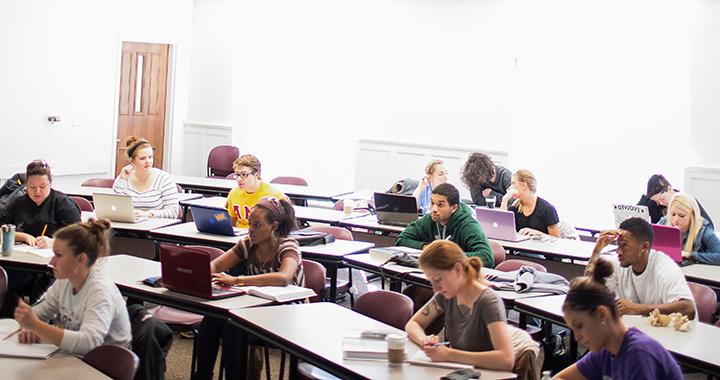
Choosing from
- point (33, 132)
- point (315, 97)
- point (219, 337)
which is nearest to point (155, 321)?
point (219, 337)

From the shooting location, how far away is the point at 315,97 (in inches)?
511

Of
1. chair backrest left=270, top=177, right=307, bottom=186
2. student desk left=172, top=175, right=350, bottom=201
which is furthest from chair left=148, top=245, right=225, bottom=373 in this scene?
chair backrest left=270, top=177, right=307, bottom=186

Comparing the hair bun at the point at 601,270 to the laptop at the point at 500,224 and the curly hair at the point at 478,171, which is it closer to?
the laptop at the point at 500,224

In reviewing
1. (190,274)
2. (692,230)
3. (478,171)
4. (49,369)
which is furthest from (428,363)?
(478,171)

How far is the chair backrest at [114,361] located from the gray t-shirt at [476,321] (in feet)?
4.59

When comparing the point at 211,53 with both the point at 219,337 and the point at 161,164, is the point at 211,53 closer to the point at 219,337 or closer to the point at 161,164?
the point at 161,164

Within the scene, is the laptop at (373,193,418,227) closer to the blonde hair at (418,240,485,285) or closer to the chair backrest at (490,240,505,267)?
the chair backrest at (490,240,505,267)

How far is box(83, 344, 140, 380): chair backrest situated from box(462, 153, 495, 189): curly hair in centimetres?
553

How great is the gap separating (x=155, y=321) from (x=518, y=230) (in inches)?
157

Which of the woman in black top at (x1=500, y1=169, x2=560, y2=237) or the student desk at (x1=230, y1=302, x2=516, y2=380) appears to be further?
the woman in black top at (x1=500, y1=169, x2=560, y2=237)

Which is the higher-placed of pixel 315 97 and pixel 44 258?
pixel 315 97

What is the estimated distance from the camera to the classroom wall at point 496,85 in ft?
35.0

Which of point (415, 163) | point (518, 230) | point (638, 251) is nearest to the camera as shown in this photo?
point (638, 251)

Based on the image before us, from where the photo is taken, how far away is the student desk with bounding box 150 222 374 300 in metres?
6.38
